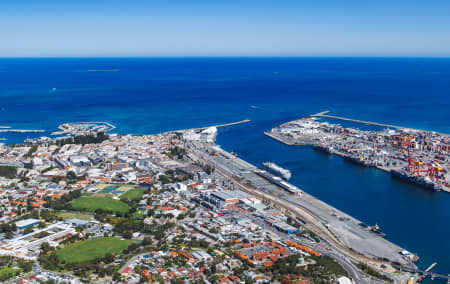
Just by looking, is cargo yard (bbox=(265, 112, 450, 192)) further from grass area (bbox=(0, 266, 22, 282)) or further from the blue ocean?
grass area (bbox=(0, 266, 22, 282))

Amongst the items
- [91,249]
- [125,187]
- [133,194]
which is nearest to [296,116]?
[125,187]

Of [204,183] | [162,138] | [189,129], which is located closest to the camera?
[204,183]

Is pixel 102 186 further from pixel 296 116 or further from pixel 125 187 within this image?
pixel 296 116

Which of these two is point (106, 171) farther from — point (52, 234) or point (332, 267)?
point (332, 267)

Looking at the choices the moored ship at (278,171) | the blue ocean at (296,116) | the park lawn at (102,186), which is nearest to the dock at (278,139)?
the blue ocean at (296,116)

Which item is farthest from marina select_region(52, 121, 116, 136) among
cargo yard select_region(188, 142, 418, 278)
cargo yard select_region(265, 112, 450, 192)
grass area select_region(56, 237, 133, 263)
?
grass area select_region(56, 237, 133, 263)

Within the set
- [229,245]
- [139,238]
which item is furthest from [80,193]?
[229,245]

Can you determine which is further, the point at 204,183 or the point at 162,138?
the point at 162,138

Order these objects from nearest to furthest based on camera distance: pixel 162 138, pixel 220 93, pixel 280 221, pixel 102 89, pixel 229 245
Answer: pixel 229 245, pixel 280 221, pixel 162 138, pixel 220 93, pixel 102 89
